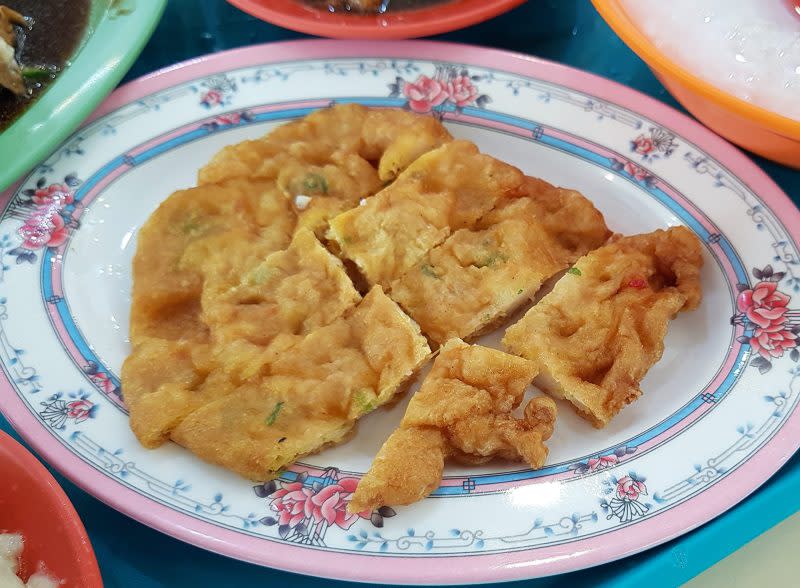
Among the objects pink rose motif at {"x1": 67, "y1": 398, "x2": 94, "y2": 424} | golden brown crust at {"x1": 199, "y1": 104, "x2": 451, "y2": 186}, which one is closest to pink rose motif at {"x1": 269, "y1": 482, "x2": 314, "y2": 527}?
pink rose motif at {"x1": 67, "y1": 398, "x2": 94, "y2": 424}

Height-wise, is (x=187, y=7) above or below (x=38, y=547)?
above

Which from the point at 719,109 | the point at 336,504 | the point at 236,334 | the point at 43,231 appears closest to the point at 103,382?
the point at 236,334

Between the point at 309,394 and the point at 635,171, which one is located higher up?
the point at 635,171

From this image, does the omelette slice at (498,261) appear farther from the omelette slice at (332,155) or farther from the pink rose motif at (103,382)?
the pink rose motif at (103,382)

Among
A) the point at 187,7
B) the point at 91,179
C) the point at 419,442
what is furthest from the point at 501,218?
the point at 187,7

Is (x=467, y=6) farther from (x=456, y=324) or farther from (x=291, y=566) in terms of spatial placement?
(x=291, y=566)

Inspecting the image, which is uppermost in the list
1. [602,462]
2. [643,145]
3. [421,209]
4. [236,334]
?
[643,145]

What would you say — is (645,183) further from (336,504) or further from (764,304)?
(336,504)
